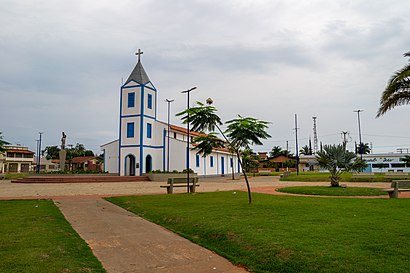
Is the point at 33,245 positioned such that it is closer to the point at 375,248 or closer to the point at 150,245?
the point at 150,245

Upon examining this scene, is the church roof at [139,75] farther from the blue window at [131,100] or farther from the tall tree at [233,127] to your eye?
the tall tree at [233,127]

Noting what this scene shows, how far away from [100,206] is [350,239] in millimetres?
9288

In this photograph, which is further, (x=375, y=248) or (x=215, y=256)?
(x=215, y=256)

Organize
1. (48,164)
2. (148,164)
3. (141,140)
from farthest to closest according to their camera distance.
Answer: (48,164) → (148,164) → (141,140)

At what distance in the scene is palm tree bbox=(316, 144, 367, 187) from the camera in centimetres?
1942

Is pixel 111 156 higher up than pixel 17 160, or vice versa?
pixel 17 160

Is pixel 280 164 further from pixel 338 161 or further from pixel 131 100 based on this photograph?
pixel 338 161

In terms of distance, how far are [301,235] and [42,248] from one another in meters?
4.62

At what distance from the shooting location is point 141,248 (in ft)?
21.1

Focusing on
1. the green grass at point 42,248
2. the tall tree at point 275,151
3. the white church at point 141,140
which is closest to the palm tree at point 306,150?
the tall tree at point 275,151

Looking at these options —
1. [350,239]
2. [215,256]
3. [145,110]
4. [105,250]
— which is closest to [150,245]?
[105,250]

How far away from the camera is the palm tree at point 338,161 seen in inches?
765

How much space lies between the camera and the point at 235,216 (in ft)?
29.4

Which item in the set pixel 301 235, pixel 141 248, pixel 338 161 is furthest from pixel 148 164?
pixel 301 235
